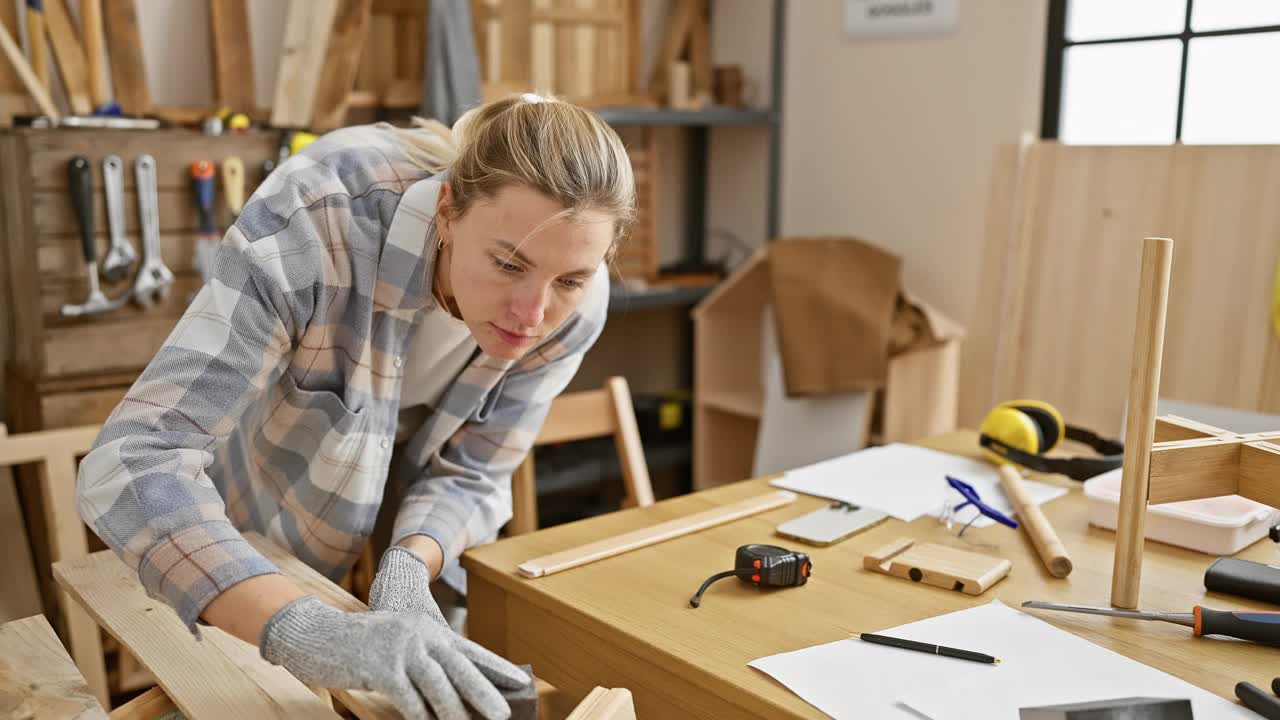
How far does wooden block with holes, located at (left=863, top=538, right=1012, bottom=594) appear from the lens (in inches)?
44.3

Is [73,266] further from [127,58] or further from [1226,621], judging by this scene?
[1226,621]

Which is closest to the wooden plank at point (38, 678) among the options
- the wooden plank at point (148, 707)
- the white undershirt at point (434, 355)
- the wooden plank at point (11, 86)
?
the wooden plank at point (148, 707)

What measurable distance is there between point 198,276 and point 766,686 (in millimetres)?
1745

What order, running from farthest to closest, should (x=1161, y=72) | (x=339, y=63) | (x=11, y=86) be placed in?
(x=1161, y=72), (x=339, y=63), (x=11, y=86)

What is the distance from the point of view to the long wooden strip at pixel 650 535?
119cm

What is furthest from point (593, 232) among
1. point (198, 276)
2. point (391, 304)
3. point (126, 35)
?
point (126, 35)

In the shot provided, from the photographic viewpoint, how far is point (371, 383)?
129cm

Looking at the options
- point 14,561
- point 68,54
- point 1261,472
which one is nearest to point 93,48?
point 68,54

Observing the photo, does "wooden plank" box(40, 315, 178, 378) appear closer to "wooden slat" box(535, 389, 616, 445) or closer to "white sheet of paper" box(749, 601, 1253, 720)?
"wooden slat" box(535, 389, 616, 445)

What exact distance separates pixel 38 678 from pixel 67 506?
2.91ft

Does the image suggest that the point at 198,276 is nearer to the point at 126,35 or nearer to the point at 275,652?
the point at 126,35

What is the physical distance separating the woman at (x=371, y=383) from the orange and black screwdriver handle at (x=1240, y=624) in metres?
0.64

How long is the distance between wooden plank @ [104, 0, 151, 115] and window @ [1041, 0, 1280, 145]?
2.11 metres

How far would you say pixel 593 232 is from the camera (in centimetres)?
107
